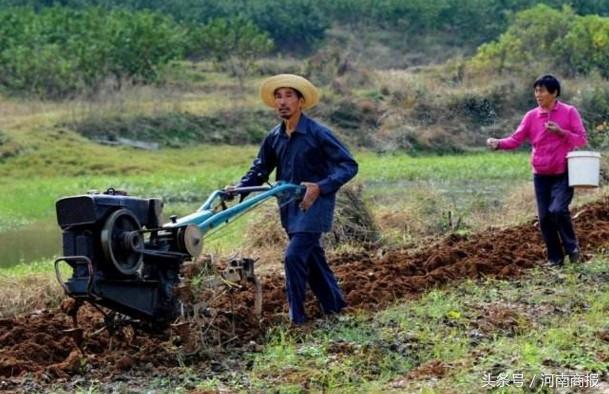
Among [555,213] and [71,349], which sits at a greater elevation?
[555,213]

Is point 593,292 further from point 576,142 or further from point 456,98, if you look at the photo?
point 456,98

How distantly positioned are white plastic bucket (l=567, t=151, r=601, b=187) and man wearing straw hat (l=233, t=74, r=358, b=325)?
2474 millimetres

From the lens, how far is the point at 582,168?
8789 millimetres

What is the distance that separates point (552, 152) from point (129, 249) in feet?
14.0

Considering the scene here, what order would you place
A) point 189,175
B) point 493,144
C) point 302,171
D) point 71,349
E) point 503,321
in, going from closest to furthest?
point 71,349, point 503,321, point 302,171, point 493,144, point 189,175

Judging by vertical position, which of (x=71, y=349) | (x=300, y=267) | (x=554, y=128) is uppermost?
(x=554, y=128)

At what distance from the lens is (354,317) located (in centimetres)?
727

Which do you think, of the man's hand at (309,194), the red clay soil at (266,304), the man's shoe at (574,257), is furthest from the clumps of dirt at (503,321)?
the man's shoe at (574,257)

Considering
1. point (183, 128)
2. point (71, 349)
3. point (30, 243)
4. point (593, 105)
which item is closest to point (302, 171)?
point (71, 349)

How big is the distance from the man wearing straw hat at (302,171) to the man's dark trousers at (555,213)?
251 centimetres

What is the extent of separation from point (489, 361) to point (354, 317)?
173cm

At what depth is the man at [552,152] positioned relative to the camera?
894 cm

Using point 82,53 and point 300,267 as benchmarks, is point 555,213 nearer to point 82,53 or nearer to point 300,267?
point 300,267

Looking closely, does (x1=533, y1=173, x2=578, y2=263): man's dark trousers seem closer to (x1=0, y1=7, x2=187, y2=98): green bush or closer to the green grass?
the green grass
